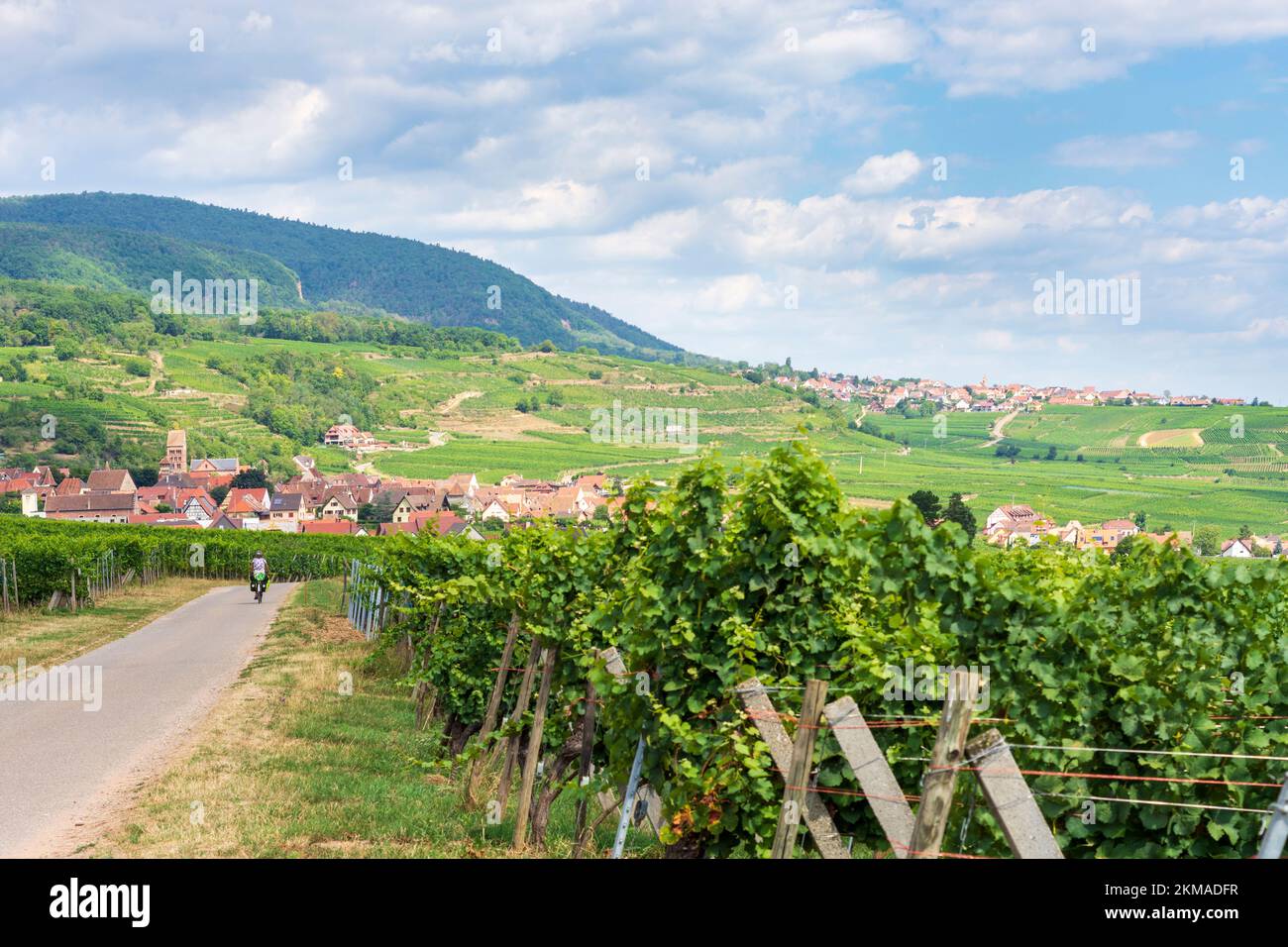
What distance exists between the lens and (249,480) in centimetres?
14188

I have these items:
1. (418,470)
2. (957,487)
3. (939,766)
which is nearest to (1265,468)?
(957,487)

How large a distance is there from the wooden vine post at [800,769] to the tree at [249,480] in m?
140

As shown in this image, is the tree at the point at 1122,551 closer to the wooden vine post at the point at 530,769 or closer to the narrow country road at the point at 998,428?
the wooden vine post at the point at 530,769

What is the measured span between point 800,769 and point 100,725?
12852mm

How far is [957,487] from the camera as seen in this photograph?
94.9 metres

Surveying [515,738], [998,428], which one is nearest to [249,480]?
[998,428]

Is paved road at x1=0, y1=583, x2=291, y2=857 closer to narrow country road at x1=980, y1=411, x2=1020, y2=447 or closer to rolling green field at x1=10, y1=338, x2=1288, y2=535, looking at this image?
rolling green field at x1=10, y1=338, x2=1288, y2=535

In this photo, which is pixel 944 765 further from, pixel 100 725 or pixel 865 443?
pixel 865 443

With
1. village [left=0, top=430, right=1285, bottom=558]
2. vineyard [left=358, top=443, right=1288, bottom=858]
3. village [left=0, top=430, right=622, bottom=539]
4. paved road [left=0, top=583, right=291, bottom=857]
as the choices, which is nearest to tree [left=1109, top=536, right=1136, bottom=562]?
vineyard [left=358, top=443, right=1288, bottom=858]

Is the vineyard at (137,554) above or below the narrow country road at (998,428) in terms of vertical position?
below

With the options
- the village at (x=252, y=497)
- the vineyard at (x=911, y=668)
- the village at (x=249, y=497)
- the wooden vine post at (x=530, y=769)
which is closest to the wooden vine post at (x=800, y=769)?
the vineyard at (x=911, y=668)

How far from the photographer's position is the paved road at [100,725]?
10383 mm
